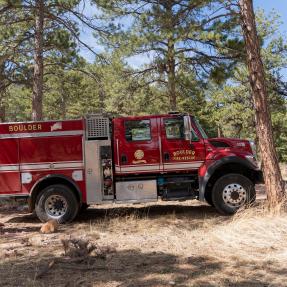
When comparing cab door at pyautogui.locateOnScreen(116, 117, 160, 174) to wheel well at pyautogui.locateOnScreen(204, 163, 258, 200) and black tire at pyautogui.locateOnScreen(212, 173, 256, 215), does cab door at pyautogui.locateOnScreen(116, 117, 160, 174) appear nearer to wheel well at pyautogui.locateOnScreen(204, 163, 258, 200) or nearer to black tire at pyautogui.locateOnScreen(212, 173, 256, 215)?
wheel well at pyautogui.locateOnScreen(204, 163, 258, 200)

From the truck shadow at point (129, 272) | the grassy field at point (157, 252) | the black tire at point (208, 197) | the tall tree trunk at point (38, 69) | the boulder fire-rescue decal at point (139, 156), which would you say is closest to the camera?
the truck shadow at point (129, 272)

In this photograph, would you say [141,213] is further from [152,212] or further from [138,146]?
[138,146]

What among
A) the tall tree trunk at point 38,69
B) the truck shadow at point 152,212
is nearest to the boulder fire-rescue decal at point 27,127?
the truck shadow at point 152,212

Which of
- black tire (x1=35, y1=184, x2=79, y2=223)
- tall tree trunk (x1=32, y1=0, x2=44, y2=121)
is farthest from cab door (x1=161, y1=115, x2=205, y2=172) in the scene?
tall tree trunk (x1=32, y1=0, x2=44, y2=121)

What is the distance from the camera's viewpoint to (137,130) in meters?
10.4

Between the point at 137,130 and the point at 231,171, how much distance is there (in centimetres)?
240

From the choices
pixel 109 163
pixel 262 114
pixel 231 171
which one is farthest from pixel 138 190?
pixel 262 114

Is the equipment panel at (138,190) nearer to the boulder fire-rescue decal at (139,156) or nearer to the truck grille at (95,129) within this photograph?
the boulder fire-rescue decal at (139,156)

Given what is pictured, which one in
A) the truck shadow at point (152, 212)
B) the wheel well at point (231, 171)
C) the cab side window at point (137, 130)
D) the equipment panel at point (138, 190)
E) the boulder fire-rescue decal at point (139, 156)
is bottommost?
the truck shadow at point (152, 212)

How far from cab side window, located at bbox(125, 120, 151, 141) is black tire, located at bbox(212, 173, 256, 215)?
197 cm

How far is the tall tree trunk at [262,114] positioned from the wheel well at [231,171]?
42.9 inches

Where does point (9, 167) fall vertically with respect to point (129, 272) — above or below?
above

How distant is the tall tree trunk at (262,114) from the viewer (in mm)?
9234

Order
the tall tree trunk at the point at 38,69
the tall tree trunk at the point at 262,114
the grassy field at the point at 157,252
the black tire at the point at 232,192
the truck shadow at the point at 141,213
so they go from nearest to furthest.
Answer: the grassy field at the point at 157,252
the tall tree trunk at the point at 262,114
the black tire at the point at 232,192
the truck shadow at the point at 141,213
the tall tree trunk at the point at 38,69
